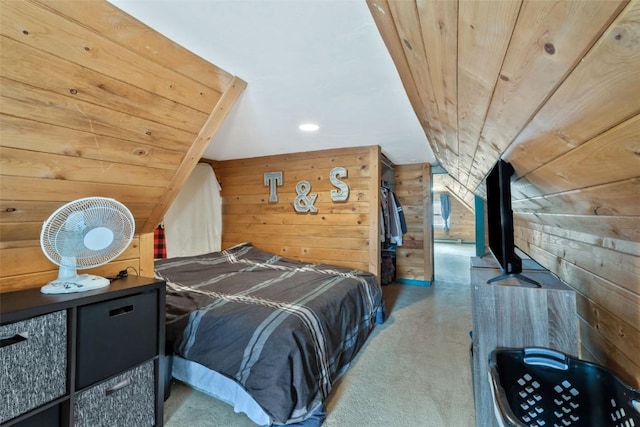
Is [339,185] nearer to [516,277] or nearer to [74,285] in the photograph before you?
[516,277]

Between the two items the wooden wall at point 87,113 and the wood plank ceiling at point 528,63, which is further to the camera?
the wooden wall at point 87,113

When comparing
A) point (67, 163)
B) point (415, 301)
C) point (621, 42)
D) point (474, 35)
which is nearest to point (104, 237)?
point (67, 163)

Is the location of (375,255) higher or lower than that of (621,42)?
lower

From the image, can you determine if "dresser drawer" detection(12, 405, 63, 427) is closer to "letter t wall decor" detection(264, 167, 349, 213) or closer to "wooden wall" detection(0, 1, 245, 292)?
"wooden wall" detection(0, 1, 245, 292)

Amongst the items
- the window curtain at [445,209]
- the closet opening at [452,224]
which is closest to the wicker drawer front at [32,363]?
the closet opening at [452,224]

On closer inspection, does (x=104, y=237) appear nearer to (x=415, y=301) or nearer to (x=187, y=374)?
(x=187, y=374)

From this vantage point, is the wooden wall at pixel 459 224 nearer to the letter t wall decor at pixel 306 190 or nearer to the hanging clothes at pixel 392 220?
the hanging clothes at pixel 392 220

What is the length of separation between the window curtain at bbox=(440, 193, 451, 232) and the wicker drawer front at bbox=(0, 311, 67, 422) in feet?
31.7

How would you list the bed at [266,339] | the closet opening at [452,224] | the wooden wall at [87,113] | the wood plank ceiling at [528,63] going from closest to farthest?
the wood plank ceiling at [528,63] → the wooden wall at [87,113] → the bed at [266,339] → the closet opening at [452,224]

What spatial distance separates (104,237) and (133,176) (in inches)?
15.7

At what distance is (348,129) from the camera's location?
258cm

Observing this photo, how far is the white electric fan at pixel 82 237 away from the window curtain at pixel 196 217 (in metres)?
2.29

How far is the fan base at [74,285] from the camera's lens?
121 centimetres

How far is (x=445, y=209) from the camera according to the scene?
9445 mm
